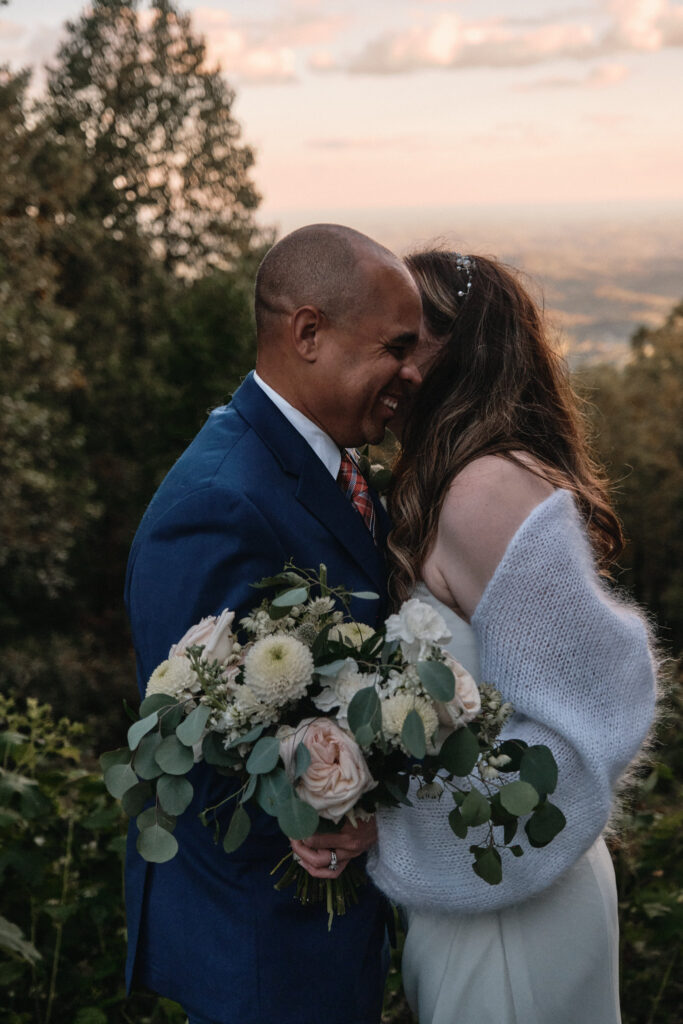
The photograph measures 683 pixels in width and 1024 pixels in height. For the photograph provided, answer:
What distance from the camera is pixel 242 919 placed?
212 centimetres

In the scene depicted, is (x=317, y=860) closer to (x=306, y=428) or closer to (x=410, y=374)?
(x=306, y=428)

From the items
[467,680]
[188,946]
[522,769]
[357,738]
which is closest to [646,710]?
[522,769]

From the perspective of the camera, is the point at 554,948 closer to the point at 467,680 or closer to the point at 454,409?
the point at 467,680

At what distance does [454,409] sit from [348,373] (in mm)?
320

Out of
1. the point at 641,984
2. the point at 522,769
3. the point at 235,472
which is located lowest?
the point at 641,984

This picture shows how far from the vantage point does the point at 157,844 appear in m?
1.76

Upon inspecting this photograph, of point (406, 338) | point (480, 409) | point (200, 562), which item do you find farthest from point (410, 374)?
point (200, 562)

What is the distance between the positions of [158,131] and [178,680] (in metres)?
25.1

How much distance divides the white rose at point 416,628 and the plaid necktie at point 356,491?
855 mm

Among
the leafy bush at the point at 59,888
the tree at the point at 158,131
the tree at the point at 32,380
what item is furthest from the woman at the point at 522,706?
the tree at the point at 158,131

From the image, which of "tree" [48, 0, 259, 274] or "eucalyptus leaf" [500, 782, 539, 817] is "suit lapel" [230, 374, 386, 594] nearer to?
"eucalyptus leaf" [500, 782, 539, 817]

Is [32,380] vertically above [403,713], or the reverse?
[403,713]

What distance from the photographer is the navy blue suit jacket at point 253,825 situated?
2064 mm

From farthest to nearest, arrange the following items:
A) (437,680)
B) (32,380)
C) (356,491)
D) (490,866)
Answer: (32,380)
(356,491)
(490,866)
(437,680)
